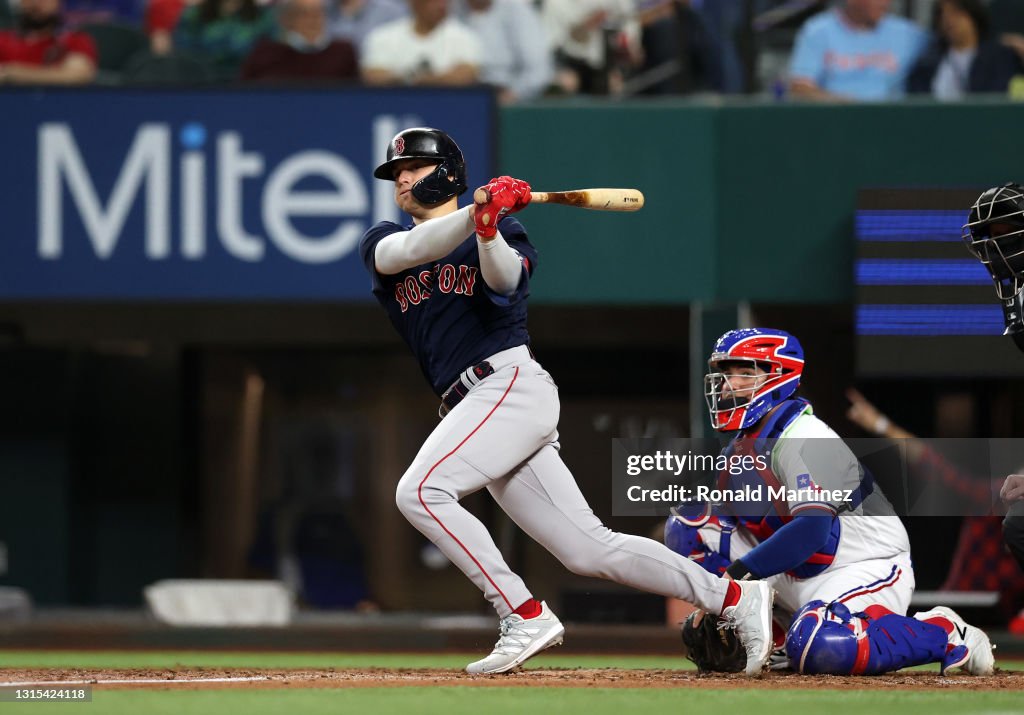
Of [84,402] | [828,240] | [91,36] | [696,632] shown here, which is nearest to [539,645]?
[696,632]

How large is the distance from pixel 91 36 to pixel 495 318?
6159 mm

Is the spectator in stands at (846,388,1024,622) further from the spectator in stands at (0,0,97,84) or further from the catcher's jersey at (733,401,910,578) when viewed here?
the spectator in stands at (0,0,97,84)

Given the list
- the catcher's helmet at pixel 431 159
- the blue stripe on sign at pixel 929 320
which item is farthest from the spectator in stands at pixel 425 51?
the catcher's helmet at pixel 431 159

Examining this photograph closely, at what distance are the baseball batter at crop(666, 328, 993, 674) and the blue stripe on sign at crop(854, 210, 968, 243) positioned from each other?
3183mm

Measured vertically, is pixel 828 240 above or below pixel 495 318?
above

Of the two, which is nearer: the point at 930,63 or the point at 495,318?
the point at 495,318

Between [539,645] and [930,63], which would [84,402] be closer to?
[930,63]

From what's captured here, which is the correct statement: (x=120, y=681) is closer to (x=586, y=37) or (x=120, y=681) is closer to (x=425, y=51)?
(x=425, y=51)

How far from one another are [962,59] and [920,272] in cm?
183

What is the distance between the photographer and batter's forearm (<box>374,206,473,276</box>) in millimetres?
4949

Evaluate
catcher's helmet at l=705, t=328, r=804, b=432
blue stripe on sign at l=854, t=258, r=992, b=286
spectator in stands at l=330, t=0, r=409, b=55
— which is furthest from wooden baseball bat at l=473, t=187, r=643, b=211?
spectator in stands at l=330, t=0, r=409, b=55

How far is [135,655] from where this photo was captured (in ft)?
27.6

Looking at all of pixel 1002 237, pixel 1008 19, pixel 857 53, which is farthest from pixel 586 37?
pixel 1002 237

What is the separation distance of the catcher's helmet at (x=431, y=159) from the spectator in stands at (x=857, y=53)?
4.81 meters
